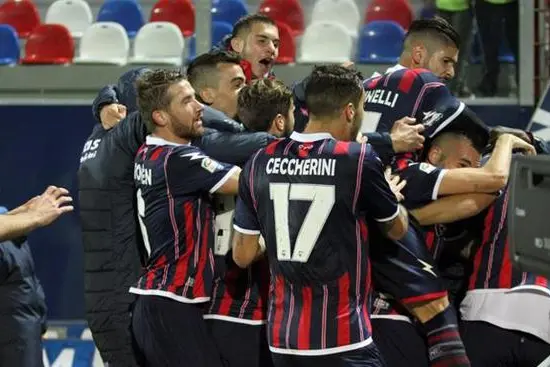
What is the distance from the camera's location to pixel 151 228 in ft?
17.0

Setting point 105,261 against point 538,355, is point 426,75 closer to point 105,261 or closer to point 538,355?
point 538,355

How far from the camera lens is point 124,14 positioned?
11.5m

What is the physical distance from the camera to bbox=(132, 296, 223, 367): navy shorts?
5051mm

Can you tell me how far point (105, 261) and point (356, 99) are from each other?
6.41 feet

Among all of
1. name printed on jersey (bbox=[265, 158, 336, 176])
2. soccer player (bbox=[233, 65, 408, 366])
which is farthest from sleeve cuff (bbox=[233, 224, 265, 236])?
name printed on jersey (bbox=[265, 158, 336, 176])

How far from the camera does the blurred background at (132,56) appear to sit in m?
8.84

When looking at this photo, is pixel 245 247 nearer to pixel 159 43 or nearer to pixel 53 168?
pixel 53 168

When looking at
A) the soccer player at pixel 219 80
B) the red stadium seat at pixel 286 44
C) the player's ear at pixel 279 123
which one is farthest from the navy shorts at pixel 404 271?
the red stadium seat at pixel 286 44

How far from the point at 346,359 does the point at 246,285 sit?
3.20 feet

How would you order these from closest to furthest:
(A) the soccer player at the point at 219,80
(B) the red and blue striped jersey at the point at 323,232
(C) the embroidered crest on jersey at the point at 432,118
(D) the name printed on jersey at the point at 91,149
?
(B) the red and blue striped jersey at the point at 323,232
(C) the embroidered crest on jersey at the point at 432,118
(A) the soccer player at the point at 219,80
(D) the name printed on jersey at the point at 91,149

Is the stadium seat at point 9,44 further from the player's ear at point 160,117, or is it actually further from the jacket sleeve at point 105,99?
the player's ear at point 160,117

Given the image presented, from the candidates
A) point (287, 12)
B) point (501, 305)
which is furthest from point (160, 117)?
point (287, 12)

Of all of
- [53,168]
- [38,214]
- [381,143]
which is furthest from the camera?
[53,168]

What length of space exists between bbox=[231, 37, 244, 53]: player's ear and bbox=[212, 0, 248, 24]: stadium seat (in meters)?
4.41
